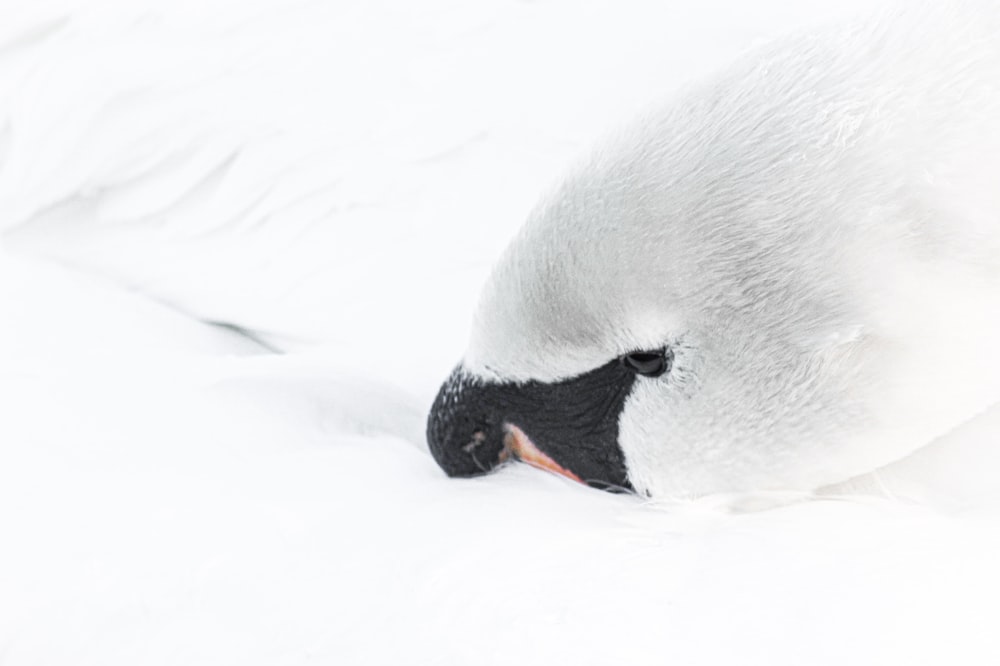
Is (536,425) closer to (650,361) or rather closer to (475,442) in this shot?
(475,442)

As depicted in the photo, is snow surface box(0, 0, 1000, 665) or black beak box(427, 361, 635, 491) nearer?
snow surface box(0, 0, 1000, 665)

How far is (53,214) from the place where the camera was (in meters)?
2.42

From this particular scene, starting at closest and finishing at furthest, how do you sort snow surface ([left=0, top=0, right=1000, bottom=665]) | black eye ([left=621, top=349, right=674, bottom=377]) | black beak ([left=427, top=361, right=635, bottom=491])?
snow surface ([left=0, top=0, right=1000, bottom=665]) < black eye ([left=621, top=349, right=674, bottom=377]) < black beak ([left=427, top=361, right=635, bottom=491])

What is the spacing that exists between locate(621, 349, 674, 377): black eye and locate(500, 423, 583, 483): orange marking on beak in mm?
218

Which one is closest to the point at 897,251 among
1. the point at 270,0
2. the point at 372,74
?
the point at 372,74

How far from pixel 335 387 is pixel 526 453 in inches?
11.5

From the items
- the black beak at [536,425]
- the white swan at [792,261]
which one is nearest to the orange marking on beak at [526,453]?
the black beak at [536,425]

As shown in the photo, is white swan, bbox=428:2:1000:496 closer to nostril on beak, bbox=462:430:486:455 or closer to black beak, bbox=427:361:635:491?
black beak, bbox=427:361:635:491

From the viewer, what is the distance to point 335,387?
2109 mm

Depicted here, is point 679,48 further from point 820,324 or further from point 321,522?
point 321,522

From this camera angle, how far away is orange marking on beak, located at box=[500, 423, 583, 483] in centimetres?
199

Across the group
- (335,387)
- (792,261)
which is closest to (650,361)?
(792,261)

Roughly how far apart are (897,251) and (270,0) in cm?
121

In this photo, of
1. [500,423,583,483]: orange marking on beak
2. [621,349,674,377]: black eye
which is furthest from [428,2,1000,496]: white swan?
[500,423,583,483]: orange marking on beak
